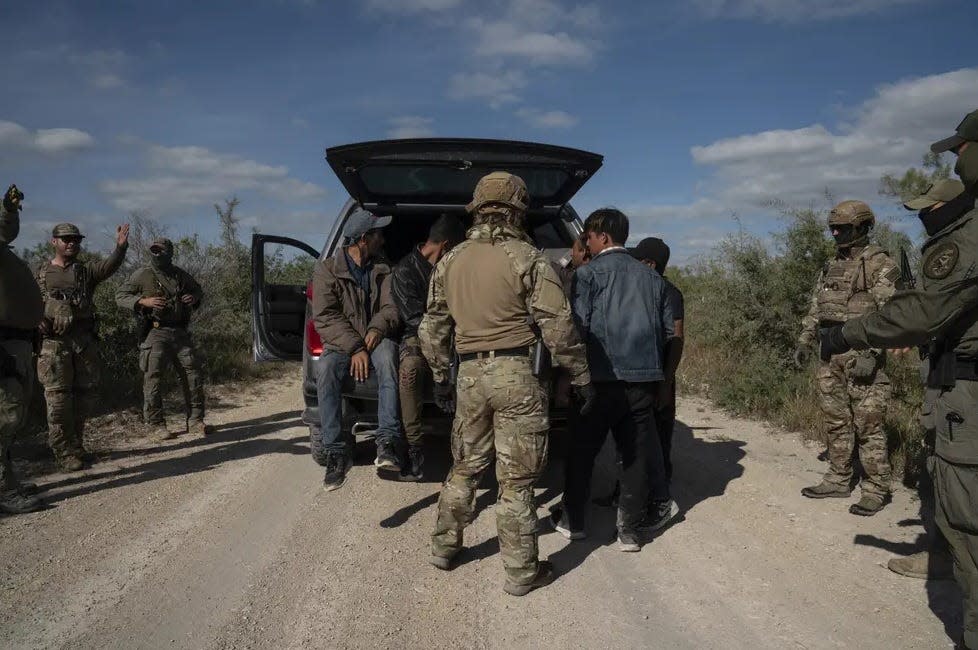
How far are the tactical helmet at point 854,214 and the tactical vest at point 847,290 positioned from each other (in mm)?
200

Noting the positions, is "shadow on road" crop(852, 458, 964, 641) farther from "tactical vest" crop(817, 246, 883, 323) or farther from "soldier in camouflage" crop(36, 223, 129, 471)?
"soldier in camouflage" crop(36, 223, 129, 471)

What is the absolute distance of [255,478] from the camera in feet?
16.5

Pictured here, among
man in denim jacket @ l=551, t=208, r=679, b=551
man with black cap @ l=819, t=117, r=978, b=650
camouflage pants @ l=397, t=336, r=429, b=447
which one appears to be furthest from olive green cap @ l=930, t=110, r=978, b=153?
camouflage pants @ l=397, t=336, r=429, b=447

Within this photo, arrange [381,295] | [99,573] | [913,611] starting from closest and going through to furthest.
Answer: [913,611] < [99,573] < [381,295]

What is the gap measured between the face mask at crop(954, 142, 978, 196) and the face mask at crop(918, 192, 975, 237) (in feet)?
0.61

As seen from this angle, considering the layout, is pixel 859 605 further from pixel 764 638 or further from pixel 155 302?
pixel 155 302

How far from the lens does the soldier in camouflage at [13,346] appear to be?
420 centimetres

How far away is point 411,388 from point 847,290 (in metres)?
2.98

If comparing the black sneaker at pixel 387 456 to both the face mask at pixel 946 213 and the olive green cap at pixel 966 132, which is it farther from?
the olive green cap at pixel 966 132

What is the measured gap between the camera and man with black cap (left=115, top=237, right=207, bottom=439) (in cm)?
638

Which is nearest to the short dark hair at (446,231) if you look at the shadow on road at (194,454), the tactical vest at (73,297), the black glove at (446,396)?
the black glove at (446,396)

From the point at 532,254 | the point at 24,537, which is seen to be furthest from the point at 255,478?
the point at 532,254

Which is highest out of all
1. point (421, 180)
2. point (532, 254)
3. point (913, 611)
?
point (421, 180)

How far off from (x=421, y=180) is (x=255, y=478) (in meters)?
2.60
